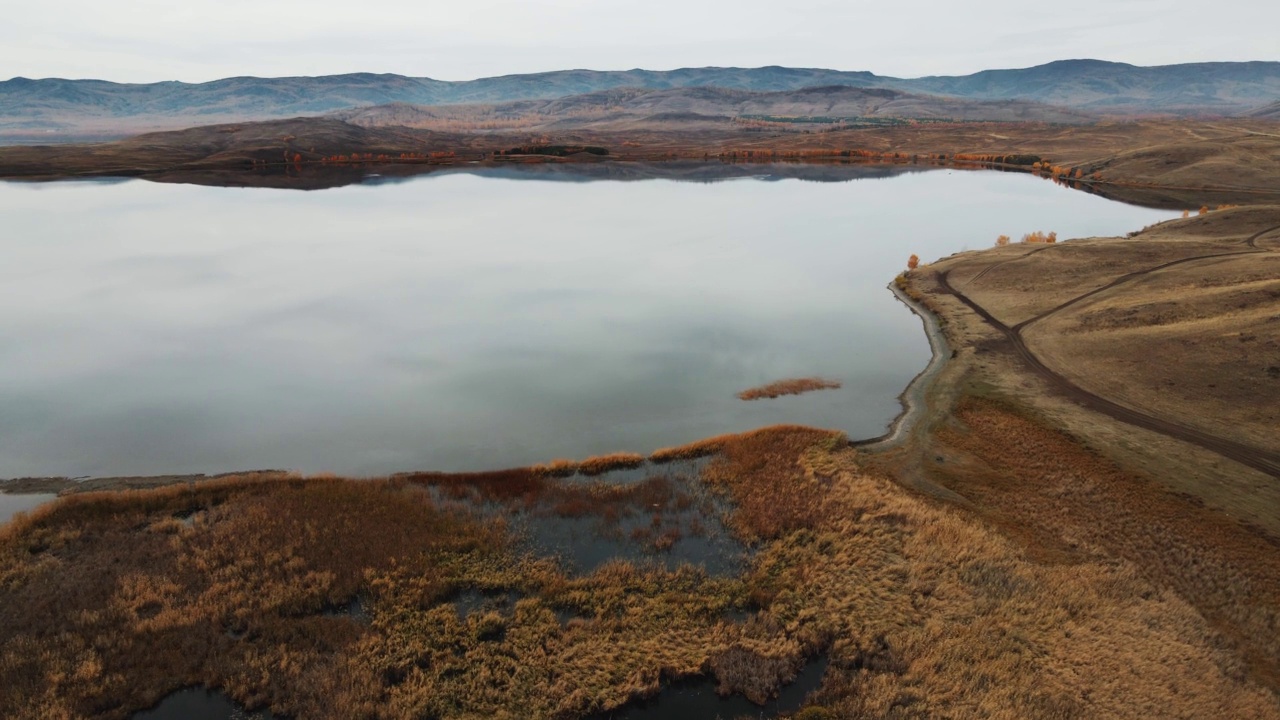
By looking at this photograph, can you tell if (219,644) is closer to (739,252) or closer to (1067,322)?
(1067,322)

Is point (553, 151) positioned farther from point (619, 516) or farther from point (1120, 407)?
point (619, 516)

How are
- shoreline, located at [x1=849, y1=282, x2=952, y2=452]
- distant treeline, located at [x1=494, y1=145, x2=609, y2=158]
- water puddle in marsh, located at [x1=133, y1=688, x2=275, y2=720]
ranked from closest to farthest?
water puddle in marsh, located at [x1=133, y1=688, x2=275, y2=720] < shoreline, located at [x1=849, y1=282, x2=952, y2=452] < distant treeline, located at [x1=494, y1=145, x2=609, y2=158]

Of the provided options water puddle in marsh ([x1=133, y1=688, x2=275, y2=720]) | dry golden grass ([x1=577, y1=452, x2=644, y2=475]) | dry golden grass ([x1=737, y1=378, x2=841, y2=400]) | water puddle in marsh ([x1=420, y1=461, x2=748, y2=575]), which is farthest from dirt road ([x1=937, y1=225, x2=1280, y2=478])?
water puddle in marsh ([x1=133, y1=688, x2=275, y2=720])

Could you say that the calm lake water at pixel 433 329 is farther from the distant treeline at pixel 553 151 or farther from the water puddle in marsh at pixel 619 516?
the distant treeline at pixel 553 151

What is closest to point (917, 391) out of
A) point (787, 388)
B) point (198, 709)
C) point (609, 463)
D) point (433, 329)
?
point (787, 388)

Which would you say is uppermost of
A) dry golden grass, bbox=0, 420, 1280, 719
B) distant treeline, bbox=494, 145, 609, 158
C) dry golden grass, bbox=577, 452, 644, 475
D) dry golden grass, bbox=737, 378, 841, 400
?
distant treeline, bbox=494, 145, 609, 158

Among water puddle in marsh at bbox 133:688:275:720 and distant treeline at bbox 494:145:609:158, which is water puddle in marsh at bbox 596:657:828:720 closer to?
water puddle in marsh at bbox 133:688:275:720

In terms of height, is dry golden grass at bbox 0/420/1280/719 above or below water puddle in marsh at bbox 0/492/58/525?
below
